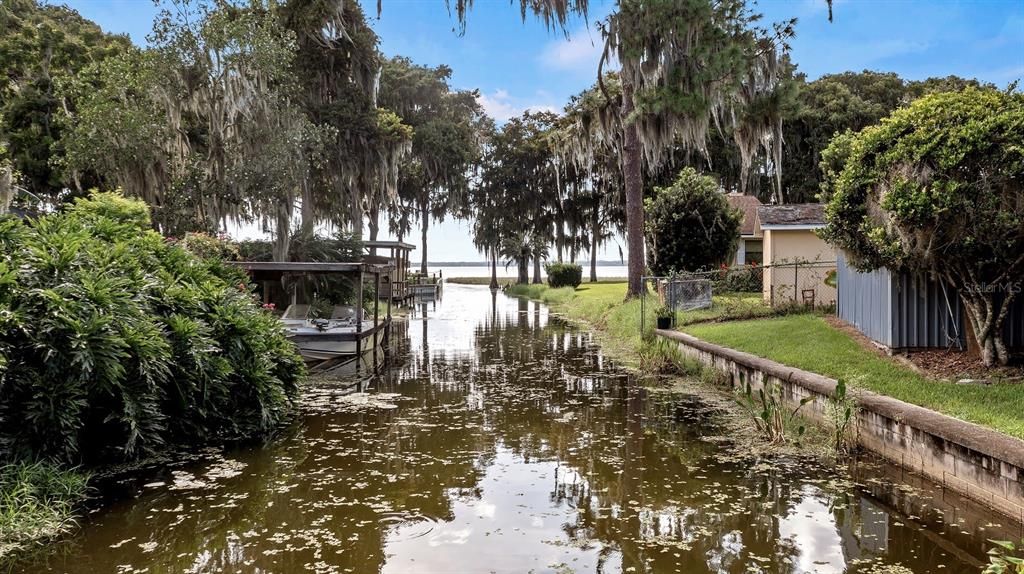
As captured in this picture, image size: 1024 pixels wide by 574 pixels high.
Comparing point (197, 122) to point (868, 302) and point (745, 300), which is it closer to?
point (745, 300)

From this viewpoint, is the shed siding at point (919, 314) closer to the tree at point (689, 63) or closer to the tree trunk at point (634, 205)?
the tree at point (689, 63)

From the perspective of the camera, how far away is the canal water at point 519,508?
168 inches

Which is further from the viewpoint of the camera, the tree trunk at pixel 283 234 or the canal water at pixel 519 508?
the tree trunk at pixel 283 234

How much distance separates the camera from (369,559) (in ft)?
14.1

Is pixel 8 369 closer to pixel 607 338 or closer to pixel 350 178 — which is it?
pixel 607 338

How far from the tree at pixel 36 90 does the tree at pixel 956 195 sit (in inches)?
833

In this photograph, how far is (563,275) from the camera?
40.9 m

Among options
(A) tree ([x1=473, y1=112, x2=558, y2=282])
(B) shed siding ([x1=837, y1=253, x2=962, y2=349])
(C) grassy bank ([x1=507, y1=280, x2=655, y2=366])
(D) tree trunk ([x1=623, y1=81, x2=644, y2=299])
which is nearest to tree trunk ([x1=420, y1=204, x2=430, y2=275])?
(A) tree ([x1=473, y1=112, x2=558, y2=282])

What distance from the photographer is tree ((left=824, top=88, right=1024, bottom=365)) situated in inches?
289

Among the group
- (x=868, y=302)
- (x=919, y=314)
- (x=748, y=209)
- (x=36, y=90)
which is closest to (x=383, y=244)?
(x=36, y=90)

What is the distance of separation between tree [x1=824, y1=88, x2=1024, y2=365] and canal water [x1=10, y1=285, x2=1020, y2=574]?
10.8 feet

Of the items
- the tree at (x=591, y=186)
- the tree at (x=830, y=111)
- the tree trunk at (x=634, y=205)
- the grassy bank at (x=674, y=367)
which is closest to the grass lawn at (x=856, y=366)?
the grassy bank at (x=674, y=367)

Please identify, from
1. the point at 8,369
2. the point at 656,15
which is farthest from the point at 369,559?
the point at 656,15

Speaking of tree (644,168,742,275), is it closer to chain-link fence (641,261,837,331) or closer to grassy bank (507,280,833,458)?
chain-link fence (641,261,837,331)
